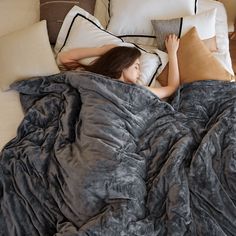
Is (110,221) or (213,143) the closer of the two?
(110,221)

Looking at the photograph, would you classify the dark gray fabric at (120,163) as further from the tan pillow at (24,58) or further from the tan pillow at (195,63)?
the tan pillow at (24,58)

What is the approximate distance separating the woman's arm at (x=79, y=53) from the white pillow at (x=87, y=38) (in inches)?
1.4

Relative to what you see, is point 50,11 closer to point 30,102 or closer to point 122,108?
point 30,102

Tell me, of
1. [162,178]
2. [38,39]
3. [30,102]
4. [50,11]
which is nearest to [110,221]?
[162,178]

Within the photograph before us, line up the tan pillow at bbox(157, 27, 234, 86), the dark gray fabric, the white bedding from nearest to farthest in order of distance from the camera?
the dark gray fabric, the white bedding, the tan pillow at bbox(157, 27, 234, 86)

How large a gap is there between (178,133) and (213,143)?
15 cm

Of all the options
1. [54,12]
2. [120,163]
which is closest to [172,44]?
[54,12]

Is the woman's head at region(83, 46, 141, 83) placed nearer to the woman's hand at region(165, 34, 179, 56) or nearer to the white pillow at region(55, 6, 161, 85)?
the white pillow at region(55, 6, 161, 85)

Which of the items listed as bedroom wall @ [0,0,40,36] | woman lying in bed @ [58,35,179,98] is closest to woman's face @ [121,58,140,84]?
woman lying in bed @ [58,35,179,98]

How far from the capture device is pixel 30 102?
5.14 feet

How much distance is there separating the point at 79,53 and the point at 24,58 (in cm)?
27

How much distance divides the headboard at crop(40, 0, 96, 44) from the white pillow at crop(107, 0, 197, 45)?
245 mm

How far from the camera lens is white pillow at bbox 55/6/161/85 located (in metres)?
1.65

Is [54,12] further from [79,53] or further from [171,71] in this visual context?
[171,71]
